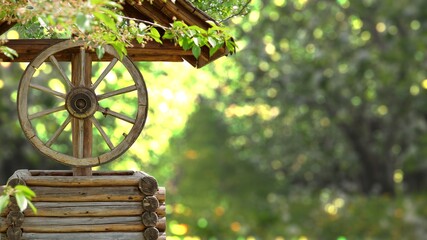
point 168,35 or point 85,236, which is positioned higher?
point 168,35

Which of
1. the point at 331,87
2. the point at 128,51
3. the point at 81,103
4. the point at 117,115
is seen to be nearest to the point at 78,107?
the point at 81,103

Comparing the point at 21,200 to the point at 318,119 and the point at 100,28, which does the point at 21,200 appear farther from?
the point at 318,119

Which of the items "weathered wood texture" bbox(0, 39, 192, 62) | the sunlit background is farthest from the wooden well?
the sunlit background

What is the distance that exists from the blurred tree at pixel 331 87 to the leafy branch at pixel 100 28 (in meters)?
10.6

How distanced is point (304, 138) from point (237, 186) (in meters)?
4.03

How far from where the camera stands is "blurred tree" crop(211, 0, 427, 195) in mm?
18812

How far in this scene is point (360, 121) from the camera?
20.7 m

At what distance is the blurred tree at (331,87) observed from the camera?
61.7 feet

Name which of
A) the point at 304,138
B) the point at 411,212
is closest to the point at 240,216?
the point at 304,138

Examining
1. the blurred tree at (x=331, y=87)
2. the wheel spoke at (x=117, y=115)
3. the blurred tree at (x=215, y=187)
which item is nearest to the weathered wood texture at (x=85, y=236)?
the wheel spoke at (x=117, y=115)

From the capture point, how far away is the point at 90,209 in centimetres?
744

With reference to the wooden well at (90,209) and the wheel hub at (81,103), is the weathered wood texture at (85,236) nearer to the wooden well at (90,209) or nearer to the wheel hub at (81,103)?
the wooden well at (90,209)

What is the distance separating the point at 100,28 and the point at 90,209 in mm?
1574

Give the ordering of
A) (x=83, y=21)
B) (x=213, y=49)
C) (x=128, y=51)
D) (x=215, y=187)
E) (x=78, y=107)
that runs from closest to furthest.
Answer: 1. (x=83, y=21)
2. (x=213, y=49)
3. (x=78, y=107)
4. (x=128, y=51)
5. (x=215, y=187)
